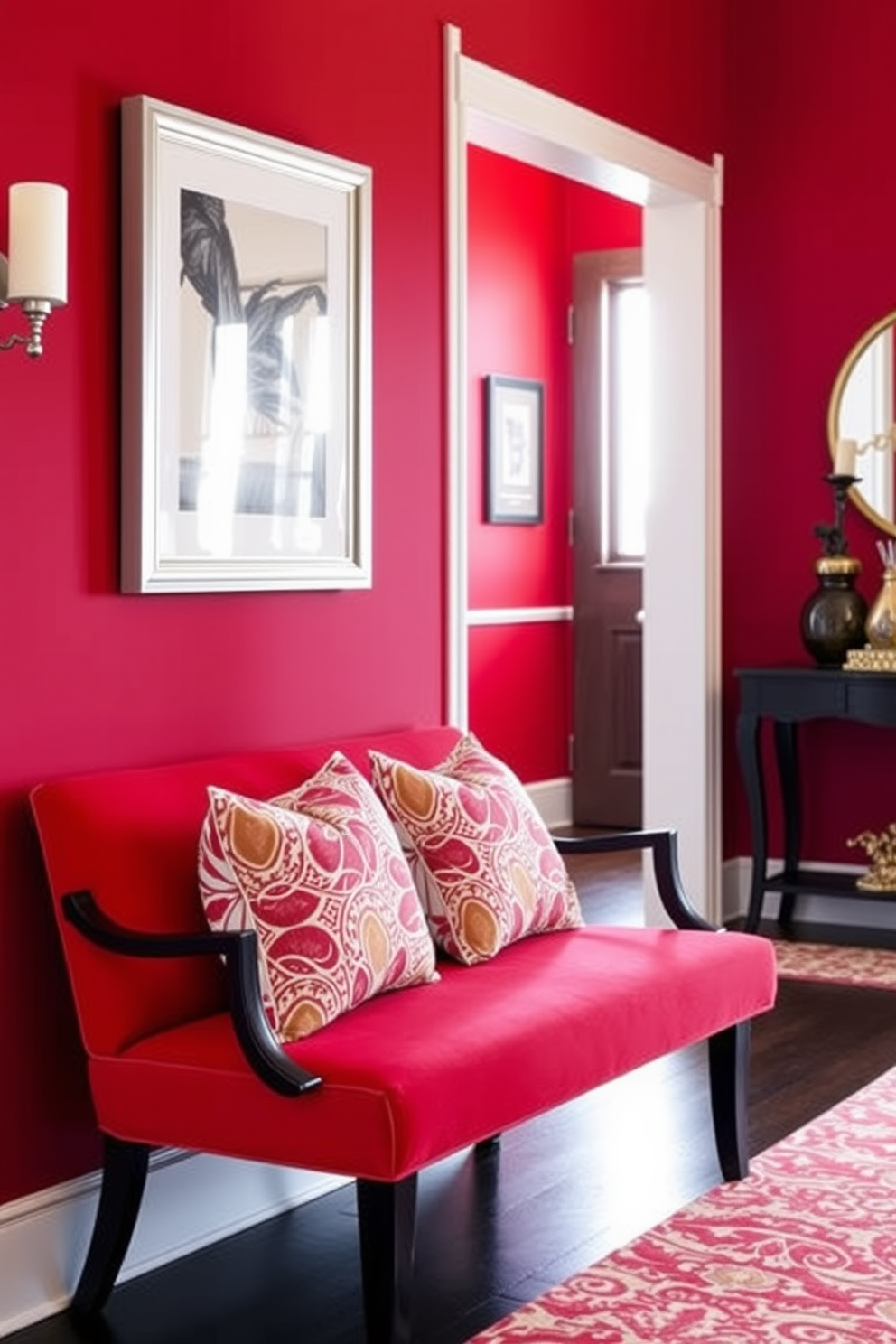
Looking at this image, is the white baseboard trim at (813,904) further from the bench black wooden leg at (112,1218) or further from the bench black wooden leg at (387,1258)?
the bench black wooden leg at (387,1258)

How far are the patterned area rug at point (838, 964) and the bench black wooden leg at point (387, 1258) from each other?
2.70m

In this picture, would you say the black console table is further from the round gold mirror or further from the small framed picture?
the small framed picture

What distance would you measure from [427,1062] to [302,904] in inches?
13.6

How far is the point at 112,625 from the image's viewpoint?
3.24 meters

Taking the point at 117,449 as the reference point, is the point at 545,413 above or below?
above

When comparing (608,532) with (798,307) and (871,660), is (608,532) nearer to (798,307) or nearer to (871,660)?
(798,307)

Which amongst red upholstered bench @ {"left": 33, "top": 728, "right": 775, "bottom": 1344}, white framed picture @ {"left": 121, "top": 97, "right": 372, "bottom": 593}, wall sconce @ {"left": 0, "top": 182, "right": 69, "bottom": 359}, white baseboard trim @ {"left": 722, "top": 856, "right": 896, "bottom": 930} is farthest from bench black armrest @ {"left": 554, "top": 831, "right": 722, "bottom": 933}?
white baseboard trim @ {"left": 722, "top": 856, "right": 896, "bottom": 930}

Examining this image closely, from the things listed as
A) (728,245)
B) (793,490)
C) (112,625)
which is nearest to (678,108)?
(728,245)

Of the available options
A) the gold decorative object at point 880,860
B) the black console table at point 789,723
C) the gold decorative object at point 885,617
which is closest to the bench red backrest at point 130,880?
the black console table at point 789,723

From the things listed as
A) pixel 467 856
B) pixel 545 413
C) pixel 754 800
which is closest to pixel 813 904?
pixel 754 800

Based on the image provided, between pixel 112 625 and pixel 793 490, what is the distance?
10.4 feet

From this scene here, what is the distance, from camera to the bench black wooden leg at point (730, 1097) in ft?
11.6

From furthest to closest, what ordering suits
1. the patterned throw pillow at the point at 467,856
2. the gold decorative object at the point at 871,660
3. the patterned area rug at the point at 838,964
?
1. the gold decorative object at the point at 871,660
2. the patterned area rug at the point at 838,964
3. the patterned throw pillow at the point at 467,856

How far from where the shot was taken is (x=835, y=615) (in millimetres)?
5555
